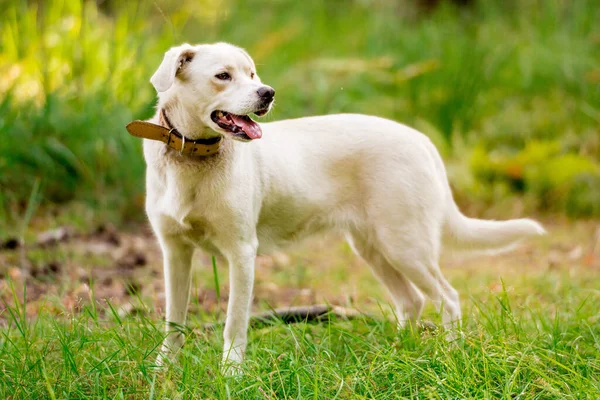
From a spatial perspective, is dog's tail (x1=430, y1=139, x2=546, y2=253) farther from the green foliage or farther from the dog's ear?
the green foliage

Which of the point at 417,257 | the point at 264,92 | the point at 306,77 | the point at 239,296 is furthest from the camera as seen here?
the point at 306,77

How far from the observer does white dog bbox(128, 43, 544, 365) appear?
3.10 m

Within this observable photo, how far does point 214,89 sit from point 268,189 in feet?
2.01

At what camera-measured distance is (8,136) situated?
5.37 m

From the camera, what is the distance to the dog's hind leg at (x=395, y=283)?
155 inches

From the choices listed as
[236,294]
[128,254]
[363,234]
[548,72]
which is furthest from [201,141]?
[548,72]

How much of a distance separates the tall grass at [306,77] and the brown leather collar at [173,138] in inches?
61.4

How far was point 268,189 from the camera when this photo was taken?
3.48 m

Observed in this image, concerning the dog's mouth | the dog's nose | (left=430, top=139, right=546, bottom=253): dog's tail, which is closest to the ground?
(left=430, top=139, right=546, bottom=253): dog's tail

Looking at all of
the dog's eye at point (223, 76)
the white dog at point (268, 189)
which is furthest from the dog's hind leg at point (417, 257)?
the dog's eye at point (223, 76)

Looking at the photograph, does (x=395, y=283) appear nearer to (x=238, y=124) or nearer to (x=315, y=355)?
(x=315, y=355)

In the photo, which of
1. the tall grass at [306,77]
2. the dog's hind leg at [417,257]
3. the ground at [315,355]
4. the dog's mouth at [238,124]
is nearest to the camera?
the ground at [315,355]

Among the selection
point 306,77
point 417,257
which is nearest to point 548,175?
point 306,77

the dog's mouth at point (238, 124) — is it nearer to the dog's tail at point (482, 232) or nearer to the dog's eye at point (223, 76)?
the dog's eye at point (223, 76)
